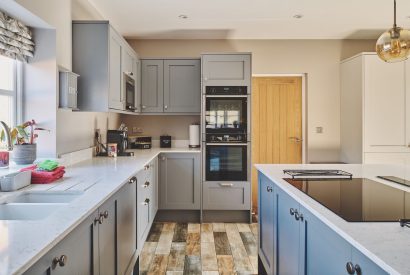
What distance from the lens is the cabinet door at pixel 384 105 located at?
4035mm

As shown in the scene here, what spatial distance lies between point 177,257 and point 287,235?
1.48 m

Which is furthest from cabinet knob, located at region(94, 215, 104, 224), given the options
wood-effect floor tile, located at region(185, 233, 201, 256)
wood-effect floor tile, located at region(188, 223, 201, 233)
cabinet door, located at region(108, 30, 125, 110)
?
wood-effect floor tile, located at region(188, 223, 201, 233)

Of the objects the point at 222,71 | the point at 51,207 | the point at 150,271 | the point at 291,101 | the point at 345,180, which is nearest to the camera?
the point at 51,207

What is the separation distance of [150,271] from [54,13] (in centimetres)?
222

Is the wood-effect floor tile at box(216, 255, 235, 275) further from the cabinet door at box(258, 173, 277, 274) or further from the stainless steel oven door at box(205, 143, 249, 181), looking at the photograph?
the stainless steel oven door at box(205, 143, 249, 181)

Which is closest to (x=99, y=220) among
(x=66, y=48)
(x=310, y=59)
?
A: (x=66, y=48)

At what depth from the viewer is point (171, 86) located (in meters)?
4.38

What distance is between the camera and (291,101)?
4824 millimetres

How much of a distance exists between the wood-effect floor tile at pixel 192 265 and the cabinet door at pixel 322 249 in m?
1.41

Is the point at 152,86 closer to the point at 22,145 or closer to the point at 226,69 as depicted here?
→ the point at 226,69

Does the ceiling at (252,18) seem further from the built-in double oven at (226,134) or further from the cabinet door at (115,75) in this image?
the built-in double oven at (226,134)

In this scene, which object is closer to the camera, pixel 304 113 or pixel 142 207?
pixel 142 207

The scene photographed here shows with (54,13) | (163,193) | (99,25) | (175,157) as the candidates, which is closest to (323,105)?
(175,157)

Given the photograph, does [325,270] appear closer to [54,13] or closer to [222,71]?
[54,13]
